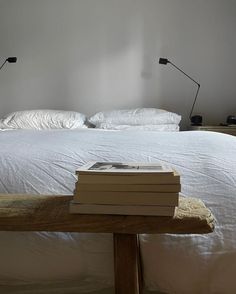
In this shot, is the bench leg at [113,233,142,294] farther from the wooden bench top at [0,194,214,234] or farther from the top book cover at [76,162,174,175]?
the top book cover at [76,162,174,175]

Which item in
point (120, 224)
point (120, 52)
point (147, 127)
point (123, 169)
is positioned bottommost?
point (147, 127)

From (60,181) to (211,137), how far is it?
2.35ft

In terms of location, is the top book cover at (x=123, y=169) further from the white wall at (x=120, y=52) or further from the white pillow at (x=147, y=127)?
the white wall at (x=120, y=52)

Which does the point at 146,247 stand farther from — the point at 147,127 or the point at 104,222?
the point at 147,127

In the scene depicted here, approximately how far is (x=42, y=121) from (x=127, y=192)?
221cm

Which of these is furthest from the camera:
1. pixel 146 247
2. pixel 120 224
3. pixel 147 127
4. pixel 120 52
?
pixel 120 52

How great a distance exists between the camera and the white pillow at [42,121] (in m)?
2.74

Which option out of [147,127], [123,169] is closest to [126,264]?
[123,169]

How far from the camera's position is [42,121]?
2801 mm

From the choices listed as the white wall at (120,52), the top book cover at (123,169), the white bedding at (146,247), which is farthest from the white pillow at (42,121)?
the top book cover at (123,169)

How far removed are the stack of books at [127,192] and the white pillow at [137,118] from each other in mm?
2037

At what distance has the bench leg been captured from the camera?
77cm

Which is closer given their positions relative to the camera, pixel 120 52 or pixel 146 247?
pixel 146 247

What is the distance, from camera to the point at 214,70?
322cm
